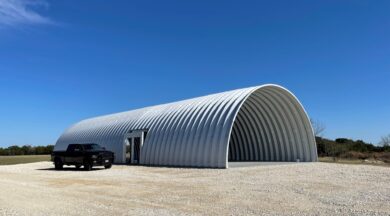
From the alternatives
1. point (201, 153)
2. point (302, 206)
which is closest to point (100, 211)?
point (302, 206)

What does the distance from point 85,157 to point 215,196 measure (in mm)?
16156

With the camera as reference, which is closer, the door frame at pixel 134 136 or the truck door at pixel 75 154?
the truck door at pixel 75 154

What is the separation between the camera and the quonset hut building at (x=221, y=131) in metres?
25.2

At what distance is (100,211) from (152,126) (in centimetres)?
2158

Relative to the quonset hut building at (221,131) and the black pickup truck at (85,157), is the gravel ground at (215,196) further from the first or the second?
the black pickup truck at (85,157)

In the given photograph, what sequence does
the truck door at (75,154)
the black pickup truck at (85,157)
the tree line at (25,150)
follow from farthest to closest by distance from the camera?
the tree line at (25,150)
the truck door at (75,154)
the black pickup truck at (85,157)

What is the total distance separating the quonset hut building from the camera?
25234 mm

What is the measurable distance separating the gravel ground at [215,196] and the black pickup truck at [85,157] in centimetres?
934

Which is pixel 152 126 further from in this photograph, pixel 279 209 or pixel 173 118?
pixel 279 209

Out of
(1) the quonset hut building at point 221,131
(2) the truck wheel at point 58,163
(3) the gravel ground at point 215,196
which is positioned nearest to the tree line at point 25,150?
(1) the quonset hut building at point 221,131

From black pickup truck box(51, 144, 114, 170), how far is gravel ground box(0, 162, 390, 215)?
368 inches

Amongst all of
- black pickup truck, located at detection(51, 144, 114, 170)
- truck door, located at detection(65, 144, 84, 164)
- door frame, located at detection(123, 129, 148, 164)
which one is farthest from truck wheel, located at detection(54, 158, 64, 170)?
door frame, located at detection(123, 129, 148, 164)

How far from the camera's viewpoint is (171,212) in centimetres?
1042

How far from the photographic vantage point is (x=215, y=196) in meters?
13.1
